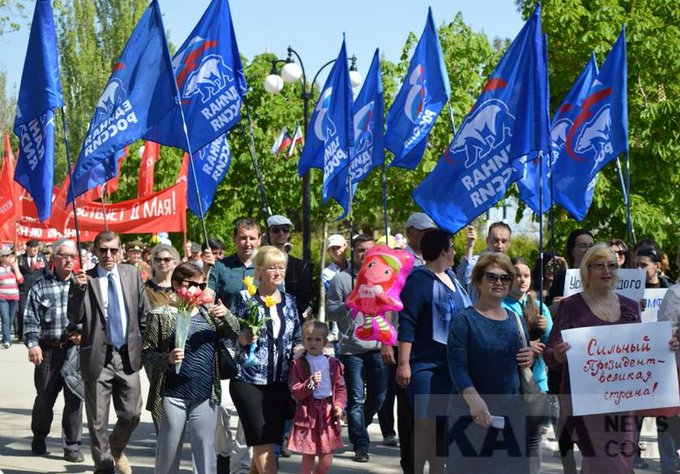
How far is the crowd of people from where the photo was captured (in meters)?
6.68

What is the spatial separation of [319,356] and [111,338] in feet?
5.80

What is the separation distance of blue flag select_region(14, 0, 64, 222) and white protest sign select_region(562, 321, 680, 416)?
14.3 feet

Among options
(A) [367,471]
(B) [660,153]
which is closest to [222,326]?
(A) [367,471]

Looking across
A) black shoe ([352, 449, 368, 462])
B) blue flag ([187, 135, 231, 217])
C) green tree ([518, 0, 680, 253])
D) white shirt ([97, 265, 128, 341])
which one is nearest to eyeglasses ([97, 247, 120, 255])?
white shirt ([97, 265, 128, 341])

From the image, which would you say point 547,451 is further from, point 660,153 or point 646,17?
point 646,17

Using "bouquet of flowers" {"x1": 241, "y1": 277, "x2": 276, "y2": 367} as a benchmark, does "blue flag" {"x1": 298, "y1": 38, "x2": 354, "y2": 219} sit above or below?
above

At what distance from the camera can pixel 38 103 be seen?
30.7ft

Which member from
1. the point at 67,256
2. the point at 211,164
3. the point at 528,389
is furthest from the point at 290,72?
the point at 528,389

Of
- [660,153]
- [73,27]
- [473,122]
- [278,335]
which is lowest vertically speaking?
[278,335]

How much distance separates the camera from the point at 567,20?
2206 cm

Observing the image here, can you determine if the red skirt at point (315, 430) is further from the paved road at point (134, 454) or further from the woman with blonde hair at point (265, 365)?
the paved road at point (134, 454)

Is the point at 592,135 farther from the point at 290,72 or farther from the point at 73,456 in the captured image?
the point at 290,72

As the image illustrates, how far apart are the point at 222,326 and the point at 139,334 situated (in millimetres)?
1573

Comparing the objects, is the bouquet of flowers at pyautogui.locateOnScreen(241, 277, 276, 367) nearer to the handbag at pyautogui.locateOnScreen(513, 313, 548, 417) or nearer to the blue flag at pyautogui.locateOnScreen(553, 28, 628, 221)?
the handbag at pyautogui.locateOnScreen(513, 313, 548, 417)
